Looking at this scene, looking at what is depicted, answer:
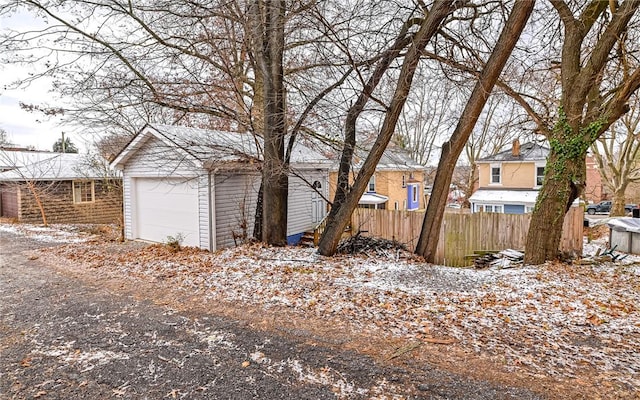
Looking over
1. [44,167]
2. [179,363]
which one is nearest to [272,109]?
[179,363]

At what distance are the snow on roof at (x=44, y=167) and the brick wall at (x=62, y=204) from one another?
0.47 m

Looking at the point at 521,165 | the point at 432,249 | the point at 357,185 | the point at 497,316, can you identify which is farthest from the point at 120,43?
the point at 521,165

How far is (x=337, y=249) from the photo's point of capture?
348 inches

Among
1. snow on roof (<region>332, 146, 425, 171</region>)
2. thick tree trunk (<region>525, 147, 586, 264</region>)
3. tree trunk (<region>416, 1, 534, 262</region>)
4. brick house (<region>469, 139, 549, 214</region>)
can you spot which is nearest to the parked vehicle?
brick house (<region>469, 139, 549, 214</region>)

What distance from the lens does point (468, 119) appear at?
753 centimetres

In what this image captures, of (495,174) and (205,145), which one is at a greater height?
(205,145)

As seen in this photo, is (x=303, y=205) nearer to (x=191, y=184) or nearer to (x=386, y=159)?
(x=191, y=184)

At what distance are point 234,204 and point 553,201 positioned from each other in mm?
8008

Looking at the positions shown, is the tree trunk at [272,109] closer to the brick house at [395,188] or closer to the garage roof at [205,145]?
the garage roof at [205,145]

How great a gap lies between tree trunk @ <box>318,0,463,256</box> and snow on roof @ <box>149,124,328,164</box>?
2640 millimetres

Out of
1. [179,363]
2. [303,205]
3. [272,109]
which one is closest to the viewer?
[179,363]

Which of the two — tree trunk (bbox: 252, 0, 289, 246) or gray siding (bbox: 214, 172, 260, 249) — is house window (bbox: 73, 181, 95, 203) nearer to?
gray siding (bbox: 214, 172, 260, 249)

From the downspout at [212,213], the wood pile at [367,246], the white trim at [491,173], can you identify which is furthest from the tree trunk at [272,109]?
the white trim at [491,173]

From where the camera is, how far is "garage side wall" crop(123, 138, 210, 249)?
9.55m
